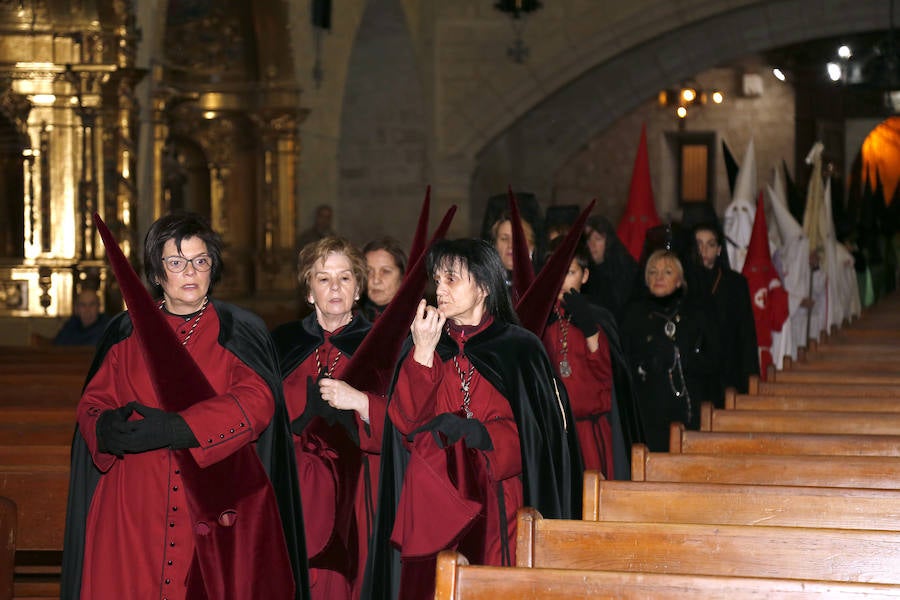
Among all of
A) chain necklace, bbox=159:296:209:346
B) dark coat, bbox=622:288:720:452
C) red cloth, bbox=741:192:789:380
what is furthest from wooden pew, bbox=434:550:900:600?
red cloth, bbox=741:192:789:380

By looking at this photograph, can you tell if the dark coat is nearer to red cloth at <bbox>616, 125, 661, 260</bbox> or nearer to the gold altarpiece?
red cloth at <bbox>616, 125, 661, 260</bbox>

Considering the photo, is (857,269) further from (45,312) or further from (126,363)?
(126,363)

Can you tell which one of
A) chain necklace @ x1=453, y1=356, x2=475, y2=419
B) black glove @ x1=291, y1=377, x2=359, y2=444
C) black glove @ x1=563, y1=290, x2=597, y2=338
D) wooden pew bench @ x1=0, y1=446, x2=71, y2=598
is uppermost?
black glove @ x1=563, y1=290, x2=597, y2=338

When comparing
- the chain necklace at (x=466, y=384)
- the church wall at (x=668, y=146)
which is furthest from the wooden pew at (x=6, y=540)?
the church wall at (x=668, y=146)

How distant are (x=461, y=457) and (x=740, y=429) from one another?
7.07ft

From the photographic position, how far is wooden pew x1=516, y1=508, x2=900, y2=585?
2973 millimetres

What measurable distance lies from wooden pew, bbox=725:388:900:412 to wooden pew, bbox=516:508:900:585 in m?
3.03

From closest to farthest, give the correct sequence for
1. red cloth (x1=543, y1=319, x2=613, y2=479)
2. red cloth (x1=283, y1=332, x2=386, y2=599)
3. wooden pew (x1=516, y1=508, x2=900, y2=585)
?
wooden pew (x1=516, y1=508, x2=900, y2=585) < red cloth (x1=283, y1=332, x2=386, y2=599) < red cloth (x1=543, y1=319, x2=613, y2=479)

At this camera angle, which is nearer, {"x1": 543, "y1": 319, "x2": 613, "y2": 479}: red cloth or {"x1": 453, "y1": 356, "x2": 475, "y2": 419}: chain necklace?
{"x1": 453, "y1": 356, "x2": 475, "y2": 419}: chain necklace

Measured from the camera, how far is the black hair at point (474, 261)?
378 cm

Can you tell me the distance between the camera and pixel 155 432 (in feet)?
10.6

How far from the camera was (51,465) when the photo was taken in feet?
15.2

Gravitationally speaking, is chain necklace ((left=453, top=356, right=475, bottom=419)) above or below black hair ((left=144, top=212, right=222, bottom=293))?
below

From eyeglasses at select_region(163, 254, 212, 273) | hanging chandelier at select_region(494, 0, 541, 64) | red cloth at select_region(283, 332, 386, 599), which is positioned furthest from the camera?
hanging chandelier at select_region(494, 0, 541, 64)
